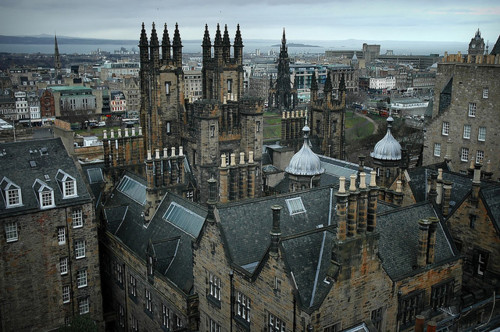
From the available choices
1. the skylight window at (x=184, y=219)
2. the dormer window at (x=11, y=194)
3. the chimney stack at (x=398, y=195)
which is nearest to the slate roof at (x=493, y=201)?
the chimney stack at (x=398, y=195)

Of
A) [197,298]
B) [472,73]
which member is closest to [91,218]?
[197,298]

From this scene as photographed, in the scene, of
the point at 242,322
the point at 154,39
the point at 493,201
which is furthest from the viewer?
the point at 154,39

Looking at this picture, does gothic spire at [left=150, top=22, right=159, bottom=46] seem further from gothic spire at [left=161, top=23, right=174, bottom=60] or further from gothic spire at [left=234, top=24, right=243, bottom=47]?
gothic spire at [left=234, top=24, right=243, bottom=47]

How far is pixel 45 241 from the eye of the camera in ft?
124

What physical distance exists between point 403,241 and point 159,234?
1844 cm

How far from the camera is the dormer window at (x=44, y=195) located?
123 ft

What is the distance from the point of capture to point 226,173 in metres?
32.4

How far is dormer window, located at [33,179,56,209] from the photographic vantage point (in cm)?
3753

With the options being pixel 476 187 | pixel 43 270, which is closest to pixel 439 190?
pixel 476 187

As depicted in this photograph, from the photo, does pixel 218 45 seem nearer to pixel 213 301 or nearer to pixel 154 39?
pixel 154 39

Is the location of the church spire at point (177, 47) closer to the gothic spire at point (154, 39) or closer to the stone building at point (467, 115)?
the gothic spire at point (154, 39)

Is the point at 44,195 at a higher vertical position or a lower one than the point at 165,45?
lower

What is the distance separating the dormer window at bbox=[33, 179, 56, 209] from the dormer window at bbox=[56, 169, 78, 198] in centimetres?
115

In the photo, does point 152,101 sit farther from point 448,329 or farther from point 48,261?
point 448,329
